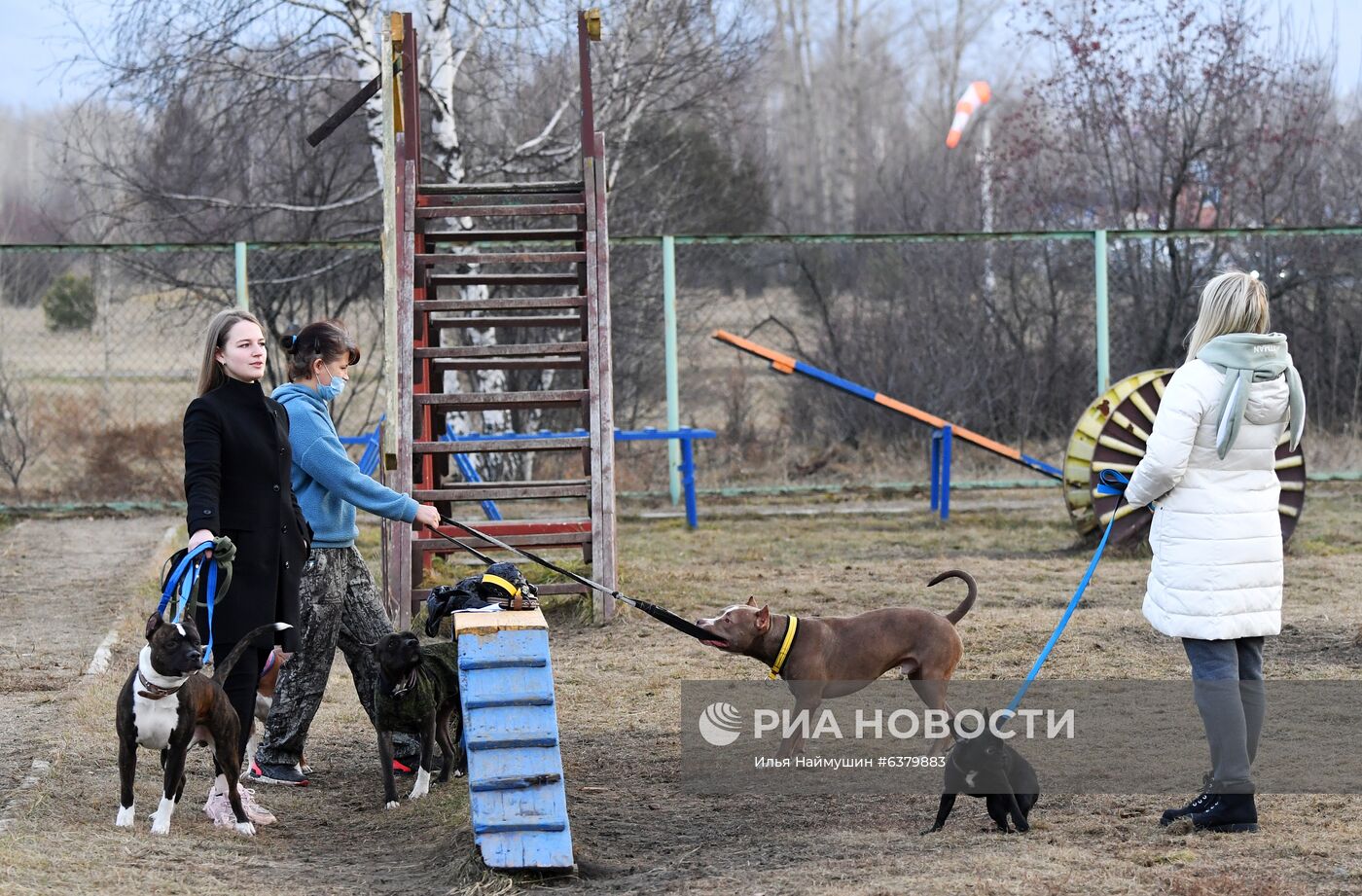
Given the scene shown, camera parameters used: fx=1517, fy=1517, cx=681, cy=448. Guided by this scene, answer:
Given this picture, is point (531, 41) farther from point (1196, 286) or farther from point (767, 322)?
point (1196, 286)

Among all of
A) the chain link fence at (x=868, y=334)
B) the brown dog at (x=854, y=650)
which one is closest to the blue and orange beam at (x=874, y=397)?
the chain link fence at (x=868, y=334)

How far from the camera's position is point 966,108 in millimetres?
37281

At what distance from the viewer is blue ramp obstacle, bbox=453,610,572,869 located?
174 inches

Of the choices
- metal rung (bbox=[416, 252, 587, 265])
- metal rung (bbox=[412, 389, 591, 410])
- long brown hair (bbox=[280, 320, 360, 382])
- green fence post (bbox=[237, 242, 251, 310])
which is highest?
green fence post (bbox=[237, 242, 251, 310])

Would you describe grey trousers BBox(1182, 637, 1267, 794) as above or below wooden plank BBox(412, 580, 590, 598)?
above

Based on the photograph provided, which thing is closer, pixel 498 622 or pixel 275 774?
pixel 498 622

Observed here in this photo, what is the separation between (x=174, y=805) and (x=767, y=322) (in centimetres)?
1182

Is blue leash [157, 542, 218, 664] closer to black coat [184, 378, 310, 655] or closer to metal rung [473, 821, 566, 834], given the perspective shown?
black coat [184, 378, 310, 655]

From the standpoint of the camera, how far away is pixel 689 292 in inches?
611

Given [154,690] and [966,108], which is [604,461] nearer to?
[154,690]

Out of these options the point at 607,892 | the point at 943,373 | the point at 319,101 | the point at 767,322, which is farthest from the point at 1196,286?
the point at 607,892

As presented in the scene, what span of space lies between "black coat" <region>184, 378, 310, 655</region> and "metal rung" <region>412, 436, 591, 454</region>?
3477mm

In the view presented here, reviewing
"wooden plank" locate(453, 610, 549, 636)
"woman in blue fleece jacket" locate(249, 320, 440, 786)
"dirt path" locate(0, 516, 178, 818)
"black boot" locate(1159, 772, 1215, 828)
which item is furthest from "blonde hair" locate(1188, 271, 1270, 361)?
"dirt path" locate(0, 516, 178, 818)

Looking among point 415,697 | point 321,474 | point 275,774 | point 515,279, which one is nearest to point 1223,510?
point 415,697
